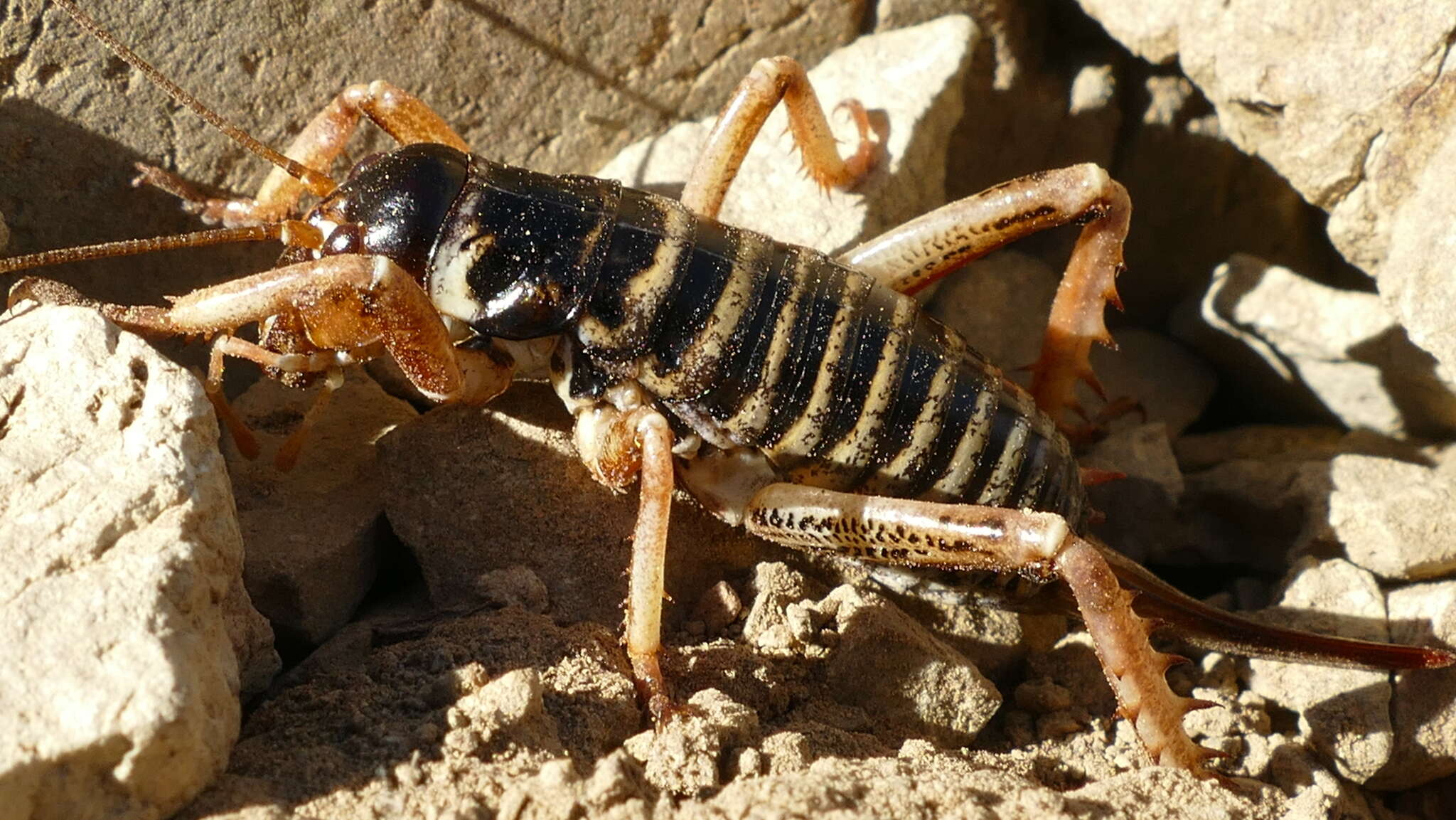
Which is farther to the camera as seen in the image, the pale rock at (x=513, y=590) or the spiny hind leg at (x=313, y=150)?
the spiny hind leg at (x=313, y=150)

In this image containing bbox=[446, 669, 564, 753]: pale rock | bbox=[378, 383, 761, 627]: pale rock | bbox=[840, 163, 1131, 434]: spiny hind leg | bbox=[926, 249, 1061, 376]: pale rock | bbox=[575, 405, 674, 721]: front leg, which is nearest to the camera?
bbox=[446, 669, 564, 753]: pale rock

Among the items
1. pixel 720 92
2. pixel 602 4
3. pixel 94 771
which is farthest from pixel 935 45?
pixel 94 771

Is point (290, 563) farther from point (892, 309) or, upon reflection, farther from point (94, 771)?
point (892, 309)

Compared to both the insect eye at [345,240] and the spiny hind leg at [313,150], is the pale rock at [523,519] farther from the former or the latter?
the spiny hind leg at [313,150]

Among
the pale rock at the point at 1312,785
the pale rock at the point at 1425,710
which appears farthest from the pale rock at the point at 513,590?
the pale rock at the point at 1425,710

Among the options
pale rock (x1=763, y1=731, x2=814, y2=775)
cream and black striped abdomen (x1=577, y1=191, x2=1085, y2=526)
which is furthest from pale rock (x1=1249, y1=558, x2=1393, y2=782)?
pale rock (x1=763, y1=731, x2=814, y2=775)

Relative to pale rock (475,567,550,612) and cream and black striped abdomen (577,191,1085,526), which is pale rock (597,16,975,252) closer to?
cream and black striped abdomen (577,191,1085,526)
